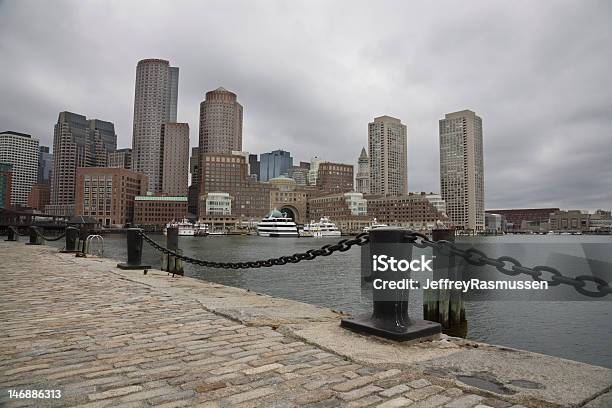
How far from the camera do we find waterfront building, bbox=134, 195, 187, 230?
153750mm

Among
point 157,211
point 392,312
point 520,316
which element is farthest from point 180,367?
point 157,211

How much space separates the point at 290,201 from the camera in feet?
619

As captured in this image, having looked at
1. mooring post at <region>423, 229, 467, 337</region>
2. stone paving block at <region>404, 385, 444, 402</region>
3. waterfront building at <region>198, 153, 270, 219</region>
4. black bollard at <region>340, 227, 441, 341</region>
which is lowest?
mooring post at <region>423, 229, 467, 337</region>

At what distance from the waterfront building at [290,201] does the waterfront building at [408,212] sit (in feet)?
110

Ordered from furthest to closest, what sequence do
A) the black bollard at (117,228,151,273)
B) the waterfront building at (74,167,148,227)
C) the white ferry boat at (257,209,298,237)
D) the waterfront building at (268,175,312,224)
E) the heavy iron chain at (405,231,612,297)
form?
the waterfront building at (268,175,312,224) < the waterfront building at (74,167,148,227) < the white ferry boat at (257,209,298,237) < the black bollard at (117,228,151,273) < the heavy iron chain at (405,231,612,297)

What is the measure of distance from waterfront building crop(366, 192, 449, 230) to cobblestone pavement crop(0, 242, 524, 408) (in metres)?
149

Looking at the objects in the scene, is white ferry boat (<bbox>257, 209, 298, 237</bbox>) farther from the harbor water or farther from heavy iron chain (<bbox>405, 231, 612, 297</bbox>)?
heavy iron chain (<bbox>405, 231, 612, 297</bbox>)

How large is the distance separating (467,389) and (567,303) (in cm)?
1793

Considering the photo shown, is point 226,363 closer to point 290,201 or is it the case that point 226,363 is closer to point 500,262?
point 500,262

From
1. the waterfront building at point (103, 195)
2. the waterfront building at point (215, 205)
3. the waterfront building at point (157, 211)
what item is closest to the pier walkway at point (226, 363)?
the waterfront building at point (215, 205)

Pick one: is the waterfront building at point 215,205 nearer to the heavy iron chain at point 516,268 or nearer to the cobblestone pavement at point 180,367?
the cobblestone pavement at point 180,367

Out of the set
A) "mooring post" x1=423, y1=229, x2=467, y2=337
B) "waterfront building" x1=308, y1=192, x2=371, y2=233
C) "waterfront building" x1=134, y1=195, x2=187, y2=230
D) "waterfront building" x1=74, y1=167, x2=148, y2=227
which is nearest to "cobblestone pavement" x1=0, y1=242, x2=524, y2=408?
"mooring post" x1=423, y1=229, x2=467, y2=337

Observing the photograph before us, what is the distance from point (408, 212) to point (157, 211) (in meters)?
104

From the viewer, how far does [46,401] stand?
2.61m
